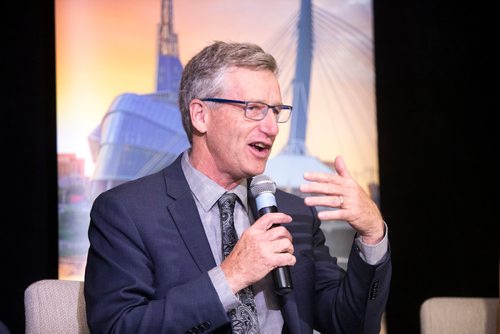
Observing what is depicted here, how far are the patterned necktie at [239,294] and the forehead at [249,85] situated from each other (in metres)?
0.34

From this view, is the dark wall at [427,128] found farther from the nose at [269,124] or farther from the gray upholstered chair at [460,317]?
the nose at [269,124]

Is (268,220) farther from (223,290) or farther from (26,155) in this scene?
(26,155)

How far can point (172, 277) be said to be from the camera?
6.00 ft

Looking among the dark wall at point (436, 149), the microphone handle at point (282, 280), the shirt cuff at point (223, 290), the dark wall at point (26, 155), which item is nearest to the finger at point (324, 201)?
the microphone handle at point (282, 280)

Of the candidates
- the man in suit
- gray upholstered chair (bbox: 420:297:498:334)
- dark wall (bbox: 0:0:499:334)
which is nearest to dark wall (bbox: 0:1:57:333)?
dark wall (bbox: 0:0:499:334)

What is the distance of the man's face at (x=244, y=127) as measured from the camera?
1997mm

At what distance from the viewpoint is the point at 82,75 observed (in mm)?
3842

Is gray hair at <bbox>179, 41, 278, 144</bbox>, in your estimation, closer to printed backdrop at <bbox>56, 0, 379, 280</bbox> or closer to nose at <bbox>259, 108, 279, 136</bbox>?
nose at <bbox>259, 108, 279, 136</bbox>

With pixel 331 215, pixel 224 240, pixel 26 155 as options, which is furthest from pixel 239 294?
pixel 26 155

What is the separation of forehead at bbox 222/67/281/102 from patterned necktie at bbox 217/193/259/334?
345mm

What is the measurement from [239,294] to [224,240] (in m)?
0.18

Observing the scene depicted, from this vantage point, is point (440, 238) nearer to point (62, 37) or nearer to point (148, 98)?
point (148, 98)

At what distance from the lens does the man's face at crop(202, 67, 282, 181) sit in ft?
6.55

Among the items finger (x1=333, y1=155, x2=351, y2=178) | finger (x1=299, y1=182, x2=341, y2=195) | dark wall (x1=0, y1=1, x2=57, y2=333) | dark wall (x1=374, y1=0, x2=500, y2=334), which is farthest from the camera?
dark wall (x1=374, y1=0, x2=500, y2=334)
